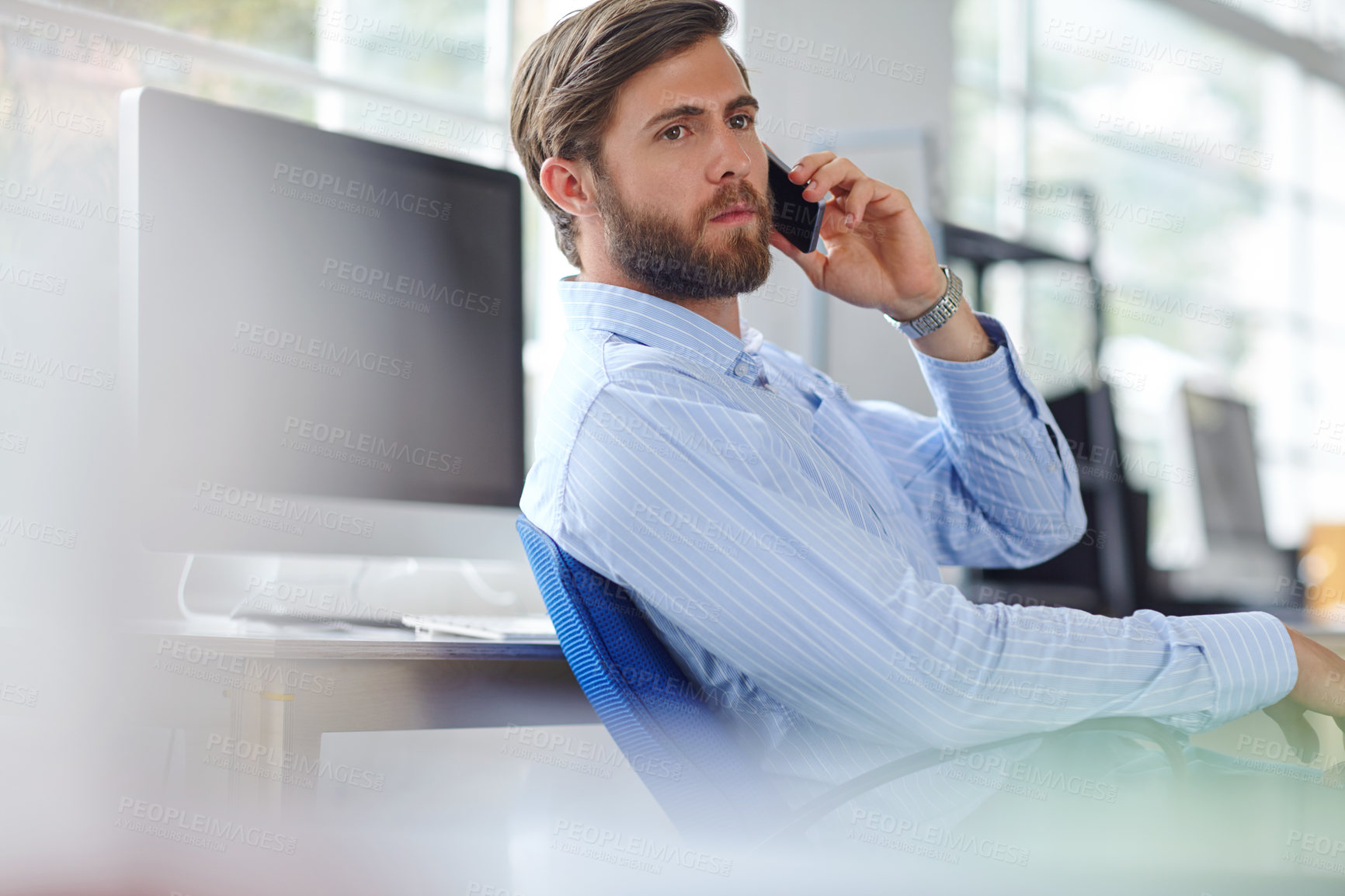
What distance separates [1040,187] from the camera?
181 inches

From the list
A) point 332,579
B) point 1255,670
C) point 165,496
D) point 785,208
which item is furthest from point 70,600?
point 1255,670

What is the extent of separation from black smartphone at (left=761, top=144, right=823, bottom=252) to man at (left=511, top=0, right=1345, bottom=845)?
0.03 metres

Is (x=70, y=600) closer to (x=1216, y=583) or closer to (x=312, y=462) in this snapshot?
(x=312, y=462)

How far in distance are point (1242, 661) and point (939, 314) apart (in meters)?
0.67

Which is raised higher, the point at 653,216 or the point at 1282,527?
the point at 1282,527

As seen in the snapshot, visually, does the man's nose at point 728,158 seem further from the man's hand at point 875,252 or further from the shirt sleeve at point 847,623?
the shirt sleeve at point 847,623

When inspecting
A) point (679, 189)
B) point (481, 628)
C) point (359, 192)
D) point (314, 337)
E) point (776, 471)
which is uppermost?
point (359, 192)

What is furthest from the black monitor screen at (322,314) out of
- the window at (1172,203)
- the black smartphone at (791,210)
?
the window at (1172,203)

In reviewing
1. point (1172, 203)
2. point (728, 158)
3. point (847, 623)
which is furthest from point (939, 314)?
point (1172, 203)

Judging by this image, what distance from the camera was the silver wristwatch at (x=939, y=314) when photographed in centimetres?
168

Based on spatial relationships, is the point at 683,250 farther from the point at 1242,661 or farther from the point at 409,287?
the point at 1242,661

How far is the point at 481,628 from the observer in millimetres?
1490

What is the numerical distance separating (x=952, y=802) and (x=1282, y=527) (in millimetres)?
6539

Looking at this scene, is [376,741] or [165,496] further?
[376,741]
